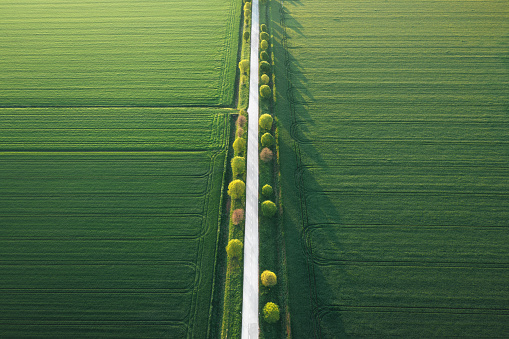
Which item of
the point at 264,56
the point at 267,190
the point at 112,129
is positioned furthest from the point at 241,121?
the point at 112,129

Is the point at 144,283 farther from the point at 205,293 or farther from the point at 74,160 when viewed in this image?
the point at 74,160

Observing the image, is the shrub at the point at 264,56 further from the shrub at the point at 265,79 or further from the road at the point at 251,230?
the shrub at the point at 265,79

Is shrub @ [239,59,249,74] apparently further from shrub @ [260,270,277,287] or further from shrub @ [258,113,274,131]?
shrub @ [260,270,277,287]

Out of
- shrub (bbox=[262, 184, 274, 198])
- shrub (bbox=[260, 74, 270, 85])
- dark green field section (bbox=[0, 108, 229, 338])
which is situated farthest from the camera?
shrub (bbox=[260, 74, 270, 85])

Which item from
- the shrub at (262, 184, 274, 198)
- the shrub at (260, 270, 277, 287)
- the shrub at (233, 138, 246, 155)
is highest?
the shrub at (233, 138, 246, 155)

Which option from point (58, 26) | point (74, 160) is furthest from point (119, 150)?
point (58, 26)

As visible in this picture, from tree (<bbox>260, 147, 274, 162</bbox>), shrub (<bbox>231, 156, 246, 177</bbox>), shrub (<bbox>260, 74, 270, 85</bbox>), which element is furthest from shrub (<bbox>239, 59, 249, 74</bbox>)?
shrub (<bbox>231, 156, 246, 177</bbox>)
